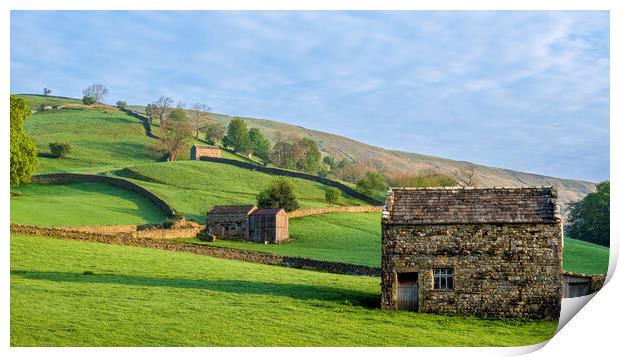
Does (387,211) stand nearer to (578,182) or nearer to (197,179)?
(197,179)

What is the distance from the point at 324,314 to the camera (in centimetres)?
2969

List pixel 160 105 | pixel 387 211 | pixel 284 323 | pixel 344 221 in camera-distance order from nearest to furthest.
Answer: pixel 284 323 → pixel 387 211 → pixel 344 221 → pixel 160 105

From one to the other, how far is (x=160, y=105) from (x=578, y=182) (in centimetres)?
7855

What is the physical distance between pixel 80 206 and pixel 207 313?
4608 centimetres

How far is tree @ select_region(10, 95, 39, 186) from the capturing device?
2414 inches

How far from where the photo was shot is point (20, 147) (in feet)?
211

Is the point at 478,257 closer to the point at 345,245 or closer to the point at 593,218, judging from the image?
the point at 345,245

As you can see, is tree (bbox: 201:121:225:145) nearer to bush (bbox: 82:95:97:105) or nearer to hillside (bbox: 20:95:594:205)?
hillside (bbox: 20:95:594:205)

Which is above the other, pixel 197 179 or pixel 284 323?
pixel 197 179

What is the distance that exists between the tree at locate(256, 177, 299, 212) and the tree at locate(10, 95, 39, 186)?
21.5 metres

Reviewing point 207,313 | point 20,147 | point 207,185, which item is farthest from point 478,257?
point 207,185

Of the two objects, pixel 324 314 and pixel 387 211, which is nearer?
pixel 324 314

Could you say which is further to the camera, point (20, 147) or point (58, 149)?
point (58, 149)
